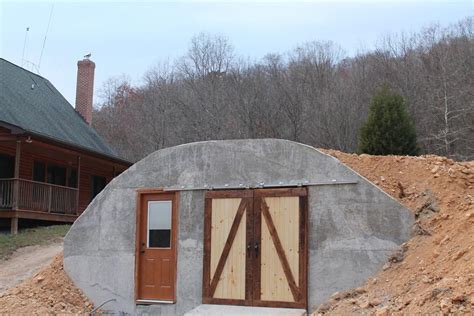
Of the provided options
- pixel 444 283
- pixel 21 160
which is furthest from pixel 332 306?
pixel 21 160

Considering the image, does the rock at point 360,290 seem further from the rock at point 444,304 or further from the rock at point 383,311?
the rock at point 444,304

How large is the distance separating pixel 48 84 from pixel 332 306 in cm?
2362

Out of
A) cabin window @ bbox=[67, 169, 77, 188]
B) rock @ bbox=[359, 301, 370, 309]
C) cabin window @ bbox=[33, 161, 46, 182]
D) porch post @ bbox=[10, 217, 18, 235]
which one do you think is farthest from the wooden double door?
cabin window @ bbox=[67, 169, 77, 188]

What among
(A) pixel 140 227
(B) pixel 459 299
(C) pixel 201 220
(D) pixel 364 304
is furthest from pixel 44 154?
(B) pixel 459 299

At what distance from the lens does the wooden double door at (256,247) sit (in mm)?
9922

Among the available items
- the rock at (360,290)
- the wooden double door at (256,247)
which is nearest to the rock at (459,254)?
the rock at (360,290)

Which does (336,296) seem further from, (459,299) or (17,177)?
(17,177)

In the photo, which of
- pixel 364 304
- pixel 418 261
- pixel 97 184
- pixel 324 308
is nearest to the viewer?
pixel 364 304

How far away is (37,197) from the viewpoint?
66.2 ft

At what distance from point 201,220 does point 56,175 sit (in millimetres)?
13906

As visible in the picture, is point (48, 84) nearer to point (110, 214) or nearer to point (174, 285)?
point (110, 214)

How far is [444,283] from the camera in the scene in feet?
23.6

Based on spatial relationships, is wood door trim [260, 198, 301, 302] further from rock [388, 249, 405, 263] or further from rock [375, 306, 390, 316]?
rock [375, 306, 390, 316]

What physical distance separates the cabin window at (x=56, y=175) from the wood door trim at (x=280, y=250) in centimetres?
1474
